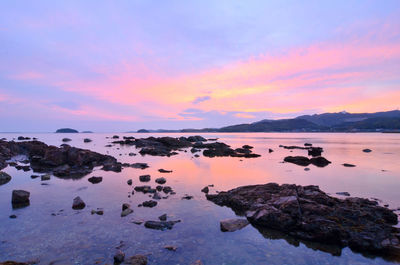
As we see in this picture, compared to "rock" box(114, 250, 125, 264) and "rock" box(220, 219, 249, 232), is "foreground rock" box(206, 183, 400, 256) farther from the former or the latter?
"rock" box(114, 250, 125, 264)

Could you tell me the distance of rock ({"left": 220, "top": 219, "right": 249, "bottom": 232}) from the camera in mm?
16562

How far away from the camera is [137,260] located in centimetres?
1184

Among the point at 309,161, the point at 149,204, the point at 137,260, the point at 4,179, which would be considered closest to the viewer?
the point at 137,260

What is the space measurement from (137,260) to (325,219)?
513 inches

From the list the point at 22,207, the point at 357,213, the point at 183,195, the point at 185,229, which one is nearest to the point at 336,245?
the point at 357,213

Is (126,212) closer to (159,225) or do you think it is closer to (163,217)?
(163,217)

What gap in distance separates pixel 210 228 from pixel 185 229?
1.88 meters

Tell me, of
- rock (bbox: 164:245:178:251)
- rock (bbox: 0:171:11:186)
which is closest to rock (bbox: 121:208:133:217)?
rock (bbox: 164:245:178:251)

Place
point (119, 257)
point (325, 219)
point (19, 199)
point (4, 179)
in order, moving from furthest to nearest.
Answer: point (4, 179) < point (19, 199) < point (325, 219) < point (119, 257)

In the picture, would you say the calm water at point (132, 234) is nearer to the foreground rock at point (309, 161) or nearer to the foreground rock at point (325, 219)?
the foreground rock at point (325, 219)

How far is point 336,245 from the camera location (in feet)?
47.9

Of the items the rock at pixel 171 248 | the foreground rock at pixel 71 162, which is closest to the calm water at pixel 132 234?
the rock at pixel 171 248

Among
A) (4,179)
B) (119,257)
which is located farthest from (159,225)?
(4,179)

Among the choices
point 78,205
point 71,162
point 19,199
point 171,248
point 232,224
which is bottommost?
point 232,224
